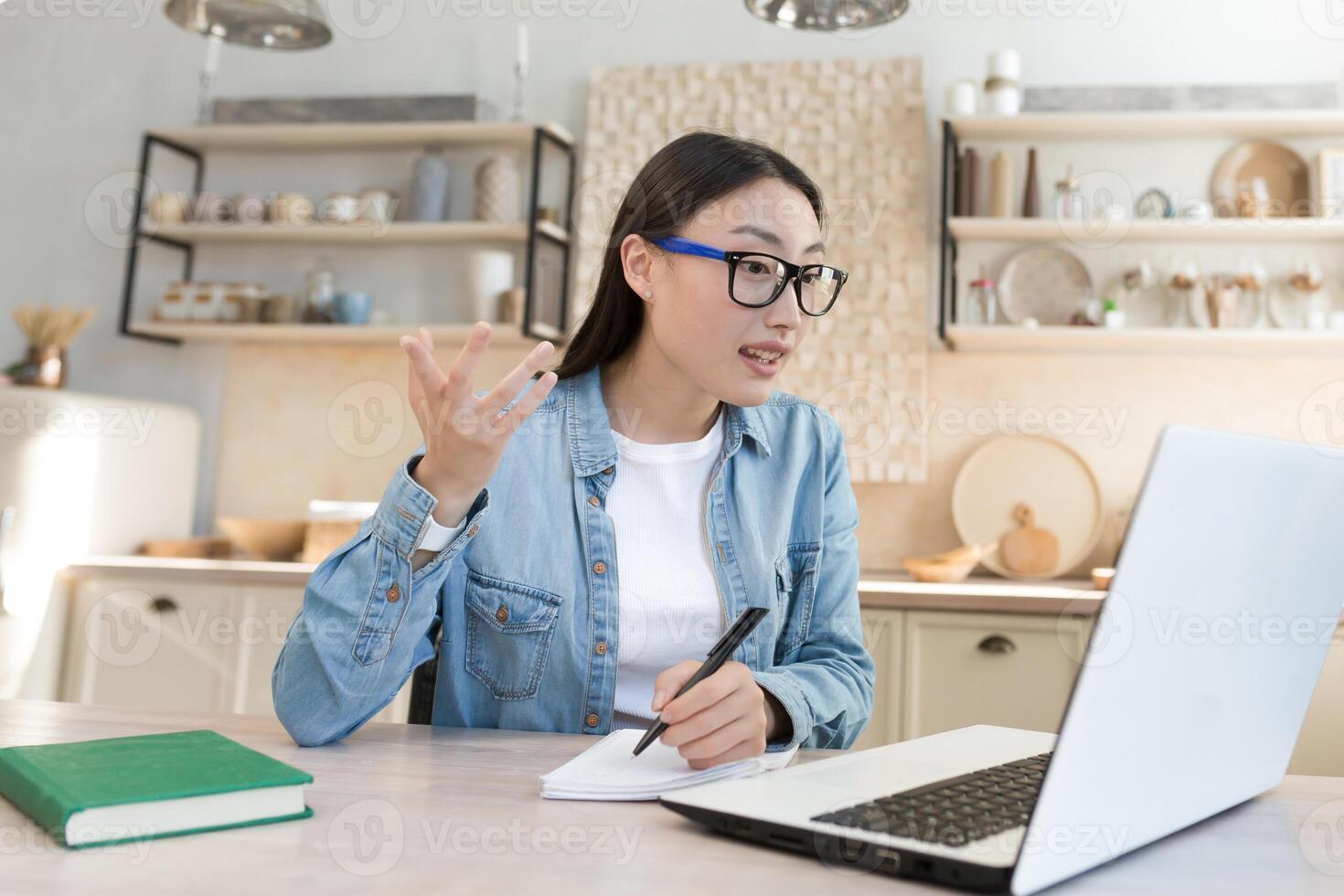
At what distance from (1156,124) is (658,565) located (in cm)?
243

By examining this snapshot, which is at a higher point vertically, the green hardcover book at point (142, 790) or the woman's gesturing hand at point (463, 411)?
the woman's gesturing hand at point (463, 411)

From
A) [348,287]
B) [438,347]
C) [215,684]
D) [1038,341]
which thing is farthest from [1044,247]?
[215,684]

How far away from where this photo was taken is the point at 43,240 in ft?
12.7

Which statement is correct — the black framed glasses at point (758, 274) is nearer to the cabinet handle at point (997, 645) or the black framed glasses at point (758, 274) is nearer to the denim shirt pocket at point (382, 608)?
the denim shirt pocket at point (382, 608)

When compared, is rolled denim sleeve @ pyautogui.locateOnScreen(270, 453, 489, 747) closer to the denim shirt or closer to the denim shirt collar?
the denim shirt

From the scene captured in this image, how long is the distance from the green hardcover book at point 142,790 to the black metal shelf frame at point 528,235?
8.12 feet

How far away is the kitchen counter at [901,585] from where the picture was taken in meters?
2.58

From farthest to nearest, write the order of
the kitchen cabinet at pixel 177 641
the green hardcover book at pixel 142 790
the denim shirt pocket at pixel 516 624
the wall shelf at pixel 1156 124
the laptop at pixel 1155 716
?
the wall shelf at pixel 1156 124 < the kitchen cabinet at pixel 177 641 < the denim shirt pocket at pixel 516 624 < the green hardcover book at pixel 142 790 < the laptop at pixel 1155 716

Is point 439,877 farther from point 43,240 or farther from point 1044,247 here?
point 43,240

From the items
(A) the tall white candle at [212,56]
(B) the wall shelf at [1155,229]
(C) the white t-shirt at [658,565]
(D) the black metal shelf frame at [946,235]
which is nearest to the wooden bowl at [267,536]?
(A) the tall white candle at [212,56]

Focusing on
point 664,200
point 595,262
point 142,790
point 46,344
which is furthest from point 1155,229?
point 46,344

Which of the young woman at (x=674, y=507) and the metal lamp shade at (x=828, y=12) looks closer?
the young woman at (x=674, y=507)

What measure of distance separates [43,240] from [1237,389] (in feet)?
12.5

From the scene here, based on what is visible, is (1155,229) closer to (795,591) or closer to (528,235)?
(528,235)
